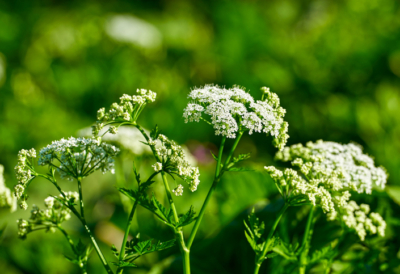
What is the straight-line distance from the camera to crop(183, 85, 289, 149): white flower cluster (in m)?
0.97

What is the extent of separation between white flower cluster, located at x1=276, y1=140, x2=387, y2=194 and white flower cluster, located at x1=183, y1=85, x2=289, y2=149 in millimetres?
224

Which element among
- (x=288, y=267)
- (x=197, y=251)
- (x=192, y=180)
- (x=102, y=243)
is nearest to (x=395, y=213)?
(x=288, y=267)

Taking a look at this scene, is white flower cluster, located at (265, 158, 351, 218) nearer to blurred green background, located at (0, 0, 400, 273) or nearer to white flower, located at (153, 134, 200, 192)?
white flower, located at (153, 134, 200, 192)

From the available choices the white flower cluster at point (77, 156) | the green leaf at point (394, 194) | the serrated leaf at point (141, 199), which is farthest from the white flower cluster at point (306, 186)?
the green leaf at point (394, 194)

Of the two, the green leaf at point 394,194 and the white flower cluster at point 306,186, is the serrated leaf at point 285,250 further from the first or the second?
the green leaf at point 394,194

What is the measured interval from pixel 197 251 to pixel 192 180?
0.79 metres

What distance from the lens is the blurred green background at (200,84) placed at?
1898 mm

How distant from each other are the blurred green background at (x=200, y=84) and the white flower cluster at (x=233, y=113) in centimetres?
62

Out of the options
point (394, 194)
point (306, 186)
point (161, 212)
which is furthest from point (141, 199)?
point (394, 194)

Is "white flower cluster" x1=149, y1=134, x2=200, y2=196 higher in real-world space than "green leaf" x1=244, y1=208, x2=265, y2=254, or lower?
higher

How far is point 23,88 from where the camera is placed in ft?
13.3

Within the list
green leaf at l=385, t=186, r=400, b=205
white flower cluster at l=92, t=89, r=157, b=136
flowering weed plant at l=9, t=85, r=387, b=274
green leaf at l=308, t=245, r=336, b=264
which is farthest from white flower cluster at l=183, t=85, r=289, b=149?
green leaf at l=385, t=186, r=400, b=205

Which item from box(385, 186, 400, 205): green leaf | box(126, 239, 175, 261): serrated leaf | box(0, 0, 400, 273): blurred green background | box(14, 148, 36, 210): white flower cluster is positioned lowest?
box(126, 239, 175, 261): serrated leaf

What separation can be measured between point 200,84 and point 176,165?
11.8 ft
